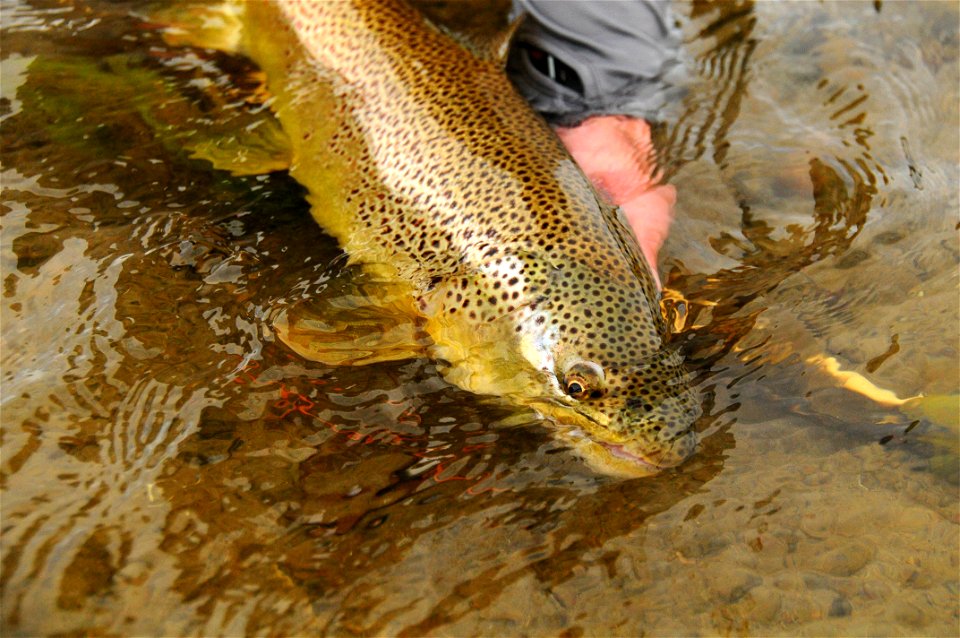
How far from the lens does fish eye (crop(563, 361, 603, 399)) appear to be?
308cm

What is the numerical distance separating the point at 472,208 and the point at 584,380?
0.95 metres

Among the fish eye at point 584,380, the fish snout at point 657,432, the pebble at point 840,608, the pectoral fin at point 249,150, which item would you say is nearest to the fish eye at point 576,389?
the fish eye at point 584,380

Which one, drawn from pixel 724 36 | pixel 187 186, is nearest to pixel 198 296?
pixel 187 186

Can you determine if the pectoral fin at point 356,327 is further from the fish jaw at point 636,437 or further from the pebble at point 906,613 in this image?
the pebble at point 906,613

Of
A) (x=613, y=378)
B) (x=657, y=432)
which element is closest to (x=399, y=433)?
(x=613, y=378)

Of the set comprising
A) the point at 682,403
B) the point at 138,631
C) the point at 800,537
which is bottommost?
the point at 138,631

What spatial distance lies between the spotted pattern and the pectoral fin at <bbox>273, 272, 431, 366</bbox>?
93mm

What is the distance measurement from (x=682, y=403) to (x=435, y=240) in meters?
1.27

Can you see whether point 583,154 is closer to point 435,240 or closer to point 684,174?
point 684,174

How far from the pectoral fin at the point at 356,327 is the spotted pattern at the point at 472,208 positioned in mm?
93

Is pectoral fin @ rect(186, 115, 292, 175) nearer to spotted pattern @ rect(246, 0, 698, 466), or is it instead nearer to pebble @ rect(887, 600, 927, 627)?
spotted pattern @ rect(246, 0, 698, 466)

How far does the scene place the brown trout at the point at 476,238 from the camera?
3.11 metres

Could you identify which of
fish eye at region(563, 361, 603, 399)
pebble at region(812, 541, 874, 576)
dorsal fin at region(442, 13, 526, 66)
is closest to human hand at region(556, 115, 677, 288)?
dorsal fin at region(442, 13, 526, 66)

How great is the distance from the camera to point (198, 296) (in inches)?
137
